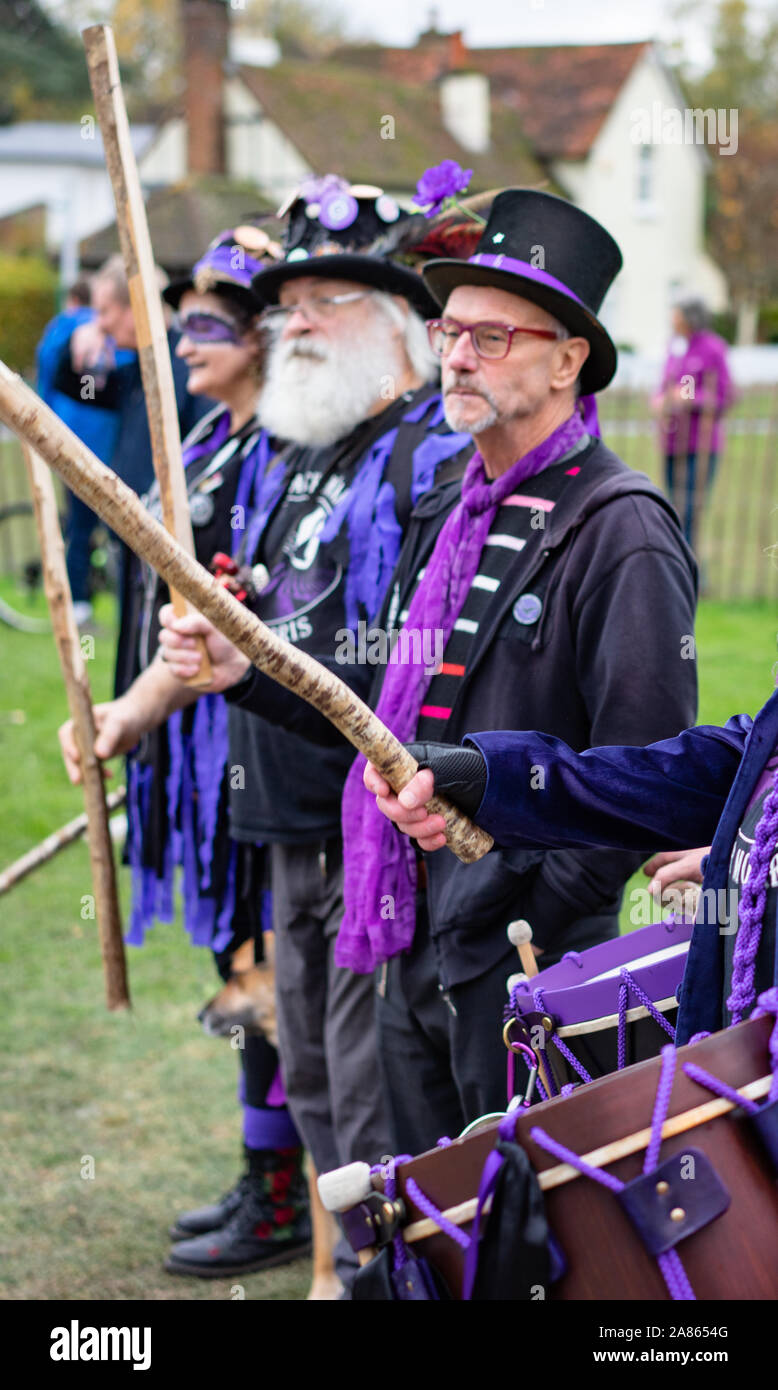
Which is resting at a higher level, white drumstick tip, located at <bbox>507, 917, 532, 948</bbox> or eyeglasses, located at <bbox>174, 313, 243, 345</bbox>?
eyeglasses, located at <bbox>174, 313, 243, 345</bbox>

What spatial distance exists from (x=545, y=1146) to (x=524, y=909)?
3.70ft

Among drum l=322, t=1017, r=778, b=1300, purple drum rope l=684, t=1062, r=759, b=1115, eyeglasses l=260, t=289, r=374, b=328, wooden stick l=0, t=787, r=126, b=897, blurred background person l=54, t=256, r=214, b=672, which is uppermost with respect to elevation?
eyeglasses l=260, t=289, r=374, b=328

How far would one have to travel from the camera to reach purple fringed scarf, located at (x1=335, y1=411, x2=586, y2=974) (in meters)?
2.71

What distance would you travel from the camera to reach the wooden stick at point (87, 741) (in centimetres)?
338

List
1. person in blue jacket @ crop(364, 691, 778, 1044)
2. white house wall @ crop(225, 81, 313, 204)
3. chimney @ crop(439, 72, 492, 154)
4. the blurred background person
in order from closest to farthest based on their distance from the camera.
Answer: person in blue jacket @ crop(364, 691, 778, 1044) < the blurred background person < white house wall @ crop(225, 81, 313, 204) < chimney @ crop(439, 72, 492, 154)

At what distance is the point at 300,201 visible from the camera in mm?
3572

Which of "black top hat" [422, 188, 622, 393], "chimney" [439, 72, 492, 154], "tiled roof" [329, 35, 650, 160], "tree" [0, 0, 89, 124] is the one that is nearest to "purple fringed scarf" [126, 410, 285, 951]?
"black top hat" [422, 188, 622, 393]

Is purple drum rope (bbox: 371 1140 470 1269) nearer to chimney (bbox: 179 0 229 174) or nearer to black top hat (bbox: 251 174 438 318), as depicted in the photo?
black top hat (bbox: 251 174 438 318)

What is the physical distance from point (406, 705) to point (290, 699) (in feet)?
1.22

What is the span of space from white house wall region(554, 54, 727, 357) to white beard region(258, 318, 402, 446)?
35.1 meters

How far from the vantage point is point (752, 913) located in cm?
168

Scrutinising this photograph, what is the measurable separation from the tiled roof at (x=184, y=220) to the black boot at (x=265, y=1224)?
993 inches

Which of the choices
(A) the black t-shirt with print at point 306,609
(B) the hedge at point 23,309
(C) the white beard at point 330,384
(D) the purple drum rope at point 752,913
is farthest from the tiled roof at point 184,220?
(D) the purple drum rope at point 752,913
